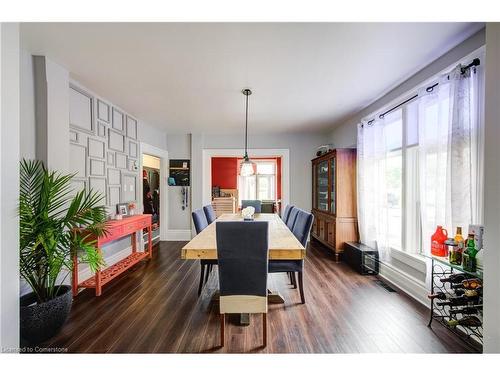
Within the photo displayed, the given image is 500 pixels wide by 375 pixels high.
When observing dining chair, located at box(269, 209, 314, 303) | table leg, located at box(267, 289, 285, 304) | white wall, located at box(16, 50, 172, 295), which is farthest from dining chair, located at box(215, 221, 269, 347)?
white wall, located at box(16, 50, 172, 295)

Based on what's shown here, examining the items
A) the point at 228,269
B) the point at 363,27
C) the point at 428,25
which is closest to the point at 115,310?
the point at 228,269

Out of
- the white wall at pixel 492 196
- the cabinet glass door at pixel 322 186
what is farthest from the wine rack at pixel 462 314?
the cabinet glass door at pixel 322 186

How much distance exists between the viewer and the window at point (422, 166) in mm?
1725

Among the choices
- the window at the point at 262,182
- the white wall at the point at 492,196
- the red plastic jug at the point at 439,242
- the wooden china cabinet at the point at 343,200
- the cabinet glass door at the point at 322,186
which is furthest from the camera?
the window at the point at 262,182

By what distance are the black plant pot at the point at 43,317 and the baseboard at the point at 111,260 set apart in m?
0.69

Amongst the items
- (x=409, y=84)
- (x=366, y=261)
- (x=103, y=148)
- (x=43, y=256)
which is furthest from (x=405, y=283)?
(x=103, y=148)

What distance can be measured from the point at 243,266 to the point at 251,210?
67.8 inches

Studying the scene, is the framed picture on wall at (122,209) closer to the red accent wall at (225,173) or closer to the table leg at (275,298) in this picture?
the table leg at (275,298)

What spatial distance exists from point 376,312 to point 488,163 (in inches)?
63.8

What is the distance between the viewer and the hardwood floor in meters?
1.67

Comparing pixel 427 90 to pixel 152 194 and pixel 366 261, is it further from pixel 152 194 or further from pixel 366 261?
pixel 152 194

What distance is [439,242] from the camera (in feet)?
6.27

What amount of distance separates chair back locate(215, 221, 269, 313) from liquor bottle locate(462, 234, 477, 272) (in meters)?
1.44

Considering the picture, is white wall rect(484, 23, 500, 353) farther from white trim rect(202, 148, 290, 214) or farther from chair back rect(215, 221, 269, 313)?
white trim rect(202, 148, 290, 214)
